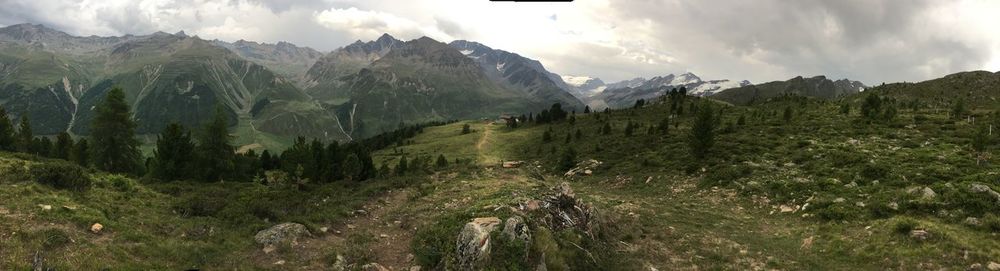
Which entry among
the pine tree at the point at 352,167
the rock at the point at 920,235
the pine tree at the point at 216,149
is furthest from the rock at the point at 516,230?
the pine tree at the point at 216,149

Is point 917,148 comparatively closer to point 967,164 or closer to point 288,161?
point 967,164

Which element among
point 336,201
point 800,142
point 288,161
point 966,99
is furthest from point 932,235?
point 966,99

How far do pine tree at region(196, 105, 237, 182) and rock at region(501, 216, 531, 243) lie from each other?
51.3m

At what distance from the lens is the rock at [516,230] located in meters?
20.9

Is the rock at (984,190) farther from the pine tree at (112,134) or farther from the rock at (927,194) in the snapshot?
the pine tree at (112,134)

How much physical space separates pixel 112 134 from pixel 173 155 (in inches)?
526

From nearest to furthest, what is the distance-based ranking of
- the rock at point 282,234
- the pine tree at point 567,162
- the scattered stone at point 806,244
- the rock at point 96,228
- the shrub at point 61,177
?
the rock at point 96,228 < the rock at point 282,234 < the scattered stone at point 806,244 < the shrub at point 61,177 < the pine tree at point 567,162

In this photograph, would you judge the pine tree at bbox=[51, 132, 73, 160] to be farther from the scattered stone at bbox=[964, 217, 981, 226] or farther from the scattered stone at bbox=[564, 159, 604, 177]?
the scattered stone at bbox=[964, 217, 981, 226]

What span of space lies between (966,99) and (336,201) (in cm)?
11419

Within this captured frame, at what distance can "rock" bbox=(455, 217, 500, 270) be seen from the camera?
773 inches

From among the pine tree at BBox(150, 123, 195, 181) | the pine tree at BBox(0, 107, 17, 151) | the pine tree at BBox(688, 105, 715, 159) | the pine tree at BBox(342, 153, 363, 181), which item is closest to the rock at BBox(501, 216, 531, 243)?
the pine tree at BBox(342, 153, 363, 181)

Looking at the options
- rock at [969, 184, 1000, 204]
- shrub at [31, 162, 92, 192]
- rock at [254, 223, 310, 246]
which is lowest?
rock at [254, 223, 310, 246]

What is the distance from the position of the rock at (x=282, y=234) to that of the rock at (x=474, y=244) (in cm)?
810

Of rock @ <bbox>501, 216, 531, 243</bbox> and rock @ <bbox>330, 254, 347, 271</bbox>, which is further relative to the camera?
rock @ <bbox>501, 216, 531, 243</bbox>
